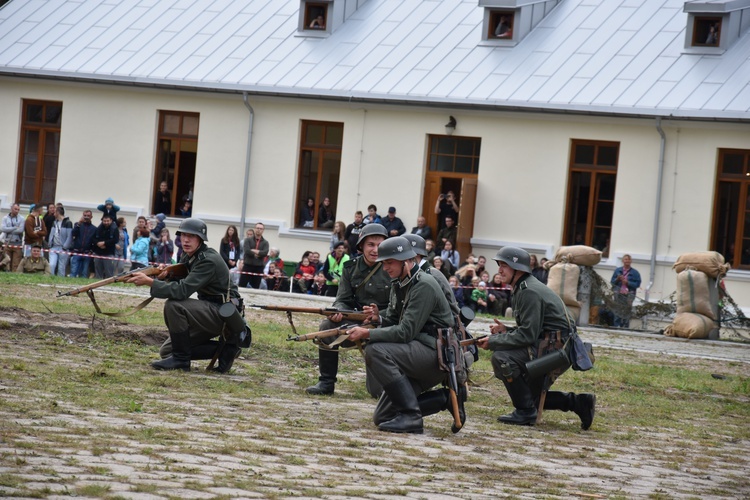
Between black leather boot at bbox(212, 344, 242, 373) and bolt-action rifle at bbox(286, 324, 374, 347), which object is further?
black leather boot at bbox(212, 344, 242, 373)

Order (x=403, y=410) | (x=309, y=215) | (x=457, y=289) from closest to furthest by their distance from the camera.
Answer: (x=403, y=410) < (x=457, y=289) < (x=309, y=215)

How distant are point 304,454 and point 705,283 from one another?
50.9ft

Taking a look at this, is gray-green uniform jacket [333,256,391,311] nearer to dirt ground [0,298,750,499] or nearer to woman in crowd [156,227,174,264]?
dirt ground [0,298,750,499]

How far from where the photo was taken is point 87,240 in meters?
24.7

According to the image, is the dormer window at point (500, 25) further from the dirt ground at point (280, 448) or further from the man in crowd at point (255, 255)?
the dirt ground at point (280, 448)

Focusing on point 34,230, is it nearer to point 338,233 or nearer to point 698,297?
point 338,233

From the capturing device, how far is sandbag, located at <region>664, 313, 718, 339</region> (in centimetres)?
2173

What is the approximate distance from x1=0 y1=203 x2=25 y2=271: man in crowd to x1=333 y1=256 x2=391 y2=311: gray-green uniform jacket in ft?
52.0

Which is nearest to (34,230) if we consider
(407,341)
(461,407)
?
(407,341)

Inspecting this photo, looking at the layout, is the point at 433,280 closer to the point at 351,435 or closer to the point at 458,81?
the point at 351,435

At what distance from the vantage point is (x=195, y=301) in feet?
38.4

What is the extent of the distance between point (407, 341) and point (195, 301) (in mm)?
2946

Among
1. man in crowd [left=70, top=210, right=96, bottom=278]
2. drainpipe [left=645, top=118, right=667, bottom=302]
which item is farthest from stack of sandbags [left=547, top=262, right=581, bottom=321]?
man in crowd [left=70, top=210, right=96, bottom=278]

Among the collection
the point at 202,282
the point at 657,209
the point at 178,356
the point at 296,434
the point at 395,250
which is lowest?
the point at 296,434
